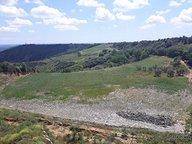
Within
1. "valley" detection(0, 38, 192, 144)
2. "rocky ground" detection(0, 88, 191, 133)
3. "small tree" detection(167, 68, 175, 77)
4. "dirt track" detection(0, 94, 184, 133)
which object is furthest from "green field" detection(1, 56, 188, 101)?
"dirt track" detection(0, 94, 184, 133)

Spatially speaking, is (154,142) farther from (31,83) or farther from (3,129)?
(31,83)

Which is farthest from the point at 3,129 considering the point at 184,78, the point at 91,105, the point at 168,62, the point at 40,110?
the point at 168,62

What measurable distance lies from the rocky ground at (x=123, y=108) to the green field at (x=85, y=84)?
3532 millimetres

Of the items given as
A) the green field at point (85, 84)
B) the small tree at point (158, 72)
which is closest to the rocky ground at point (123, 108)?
the green field at point (85, 84)

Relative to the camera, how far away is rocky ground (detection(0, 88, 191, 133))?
67188 mm

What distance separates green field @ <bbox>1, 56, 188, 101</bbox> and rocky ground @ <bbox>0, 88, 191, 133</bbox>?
353 cm

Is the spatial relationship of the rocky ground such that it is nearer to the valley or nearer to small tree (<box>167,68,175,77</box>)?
the valley

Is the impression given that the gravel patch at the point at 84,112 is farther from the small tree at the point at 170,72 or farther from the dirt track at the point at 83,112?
the small tree at the point at 170,72

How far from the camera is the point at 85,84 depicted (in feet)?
307

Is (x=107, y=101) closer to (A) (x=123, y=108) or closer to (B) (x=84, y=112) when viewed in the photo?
(A) (x=123, y=108)

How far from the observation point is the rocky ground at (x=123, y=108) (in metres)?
67.2

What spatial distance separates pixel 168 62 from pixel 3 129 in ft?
278

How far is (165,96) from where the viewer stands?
280 feet

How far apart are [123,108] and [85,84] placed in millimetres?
18918
